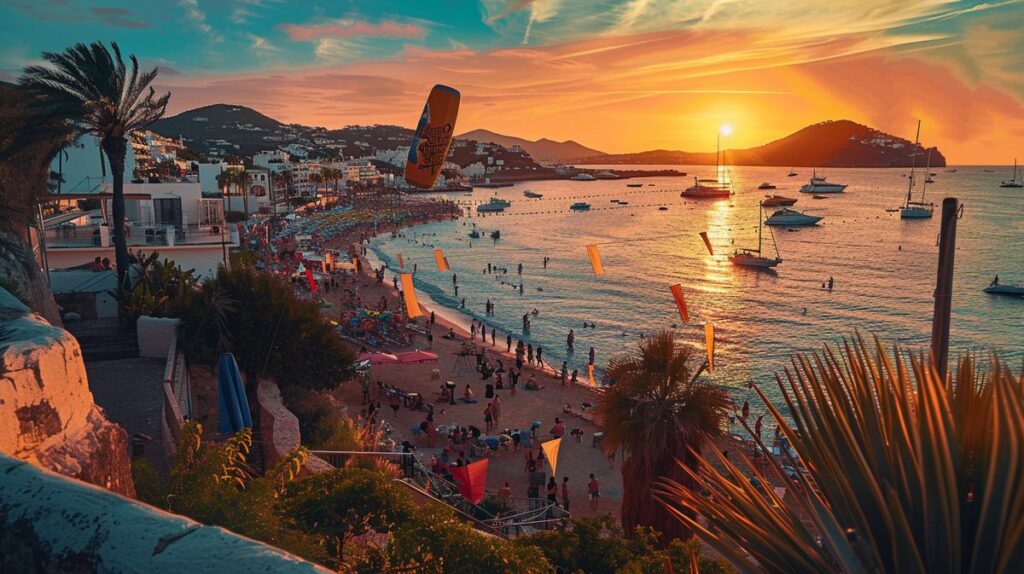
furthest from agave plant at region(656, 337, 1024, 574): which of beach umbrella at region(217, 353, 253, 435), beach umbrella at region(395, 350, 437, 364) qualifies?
beach umbrella at region(395, 350, 437, 364)

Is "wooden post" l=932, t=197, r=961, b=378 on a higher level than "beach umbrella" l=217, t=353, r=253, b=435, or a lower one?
higher

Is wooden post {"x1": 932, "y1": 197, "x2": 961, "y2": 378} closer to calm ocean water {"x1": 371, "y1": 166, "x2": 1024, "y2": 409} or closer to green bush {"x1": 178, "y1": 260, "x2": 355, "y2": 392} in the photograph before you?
calm ocean water {"x1": 371, "y1": 166, "x2": 1024, "y2": 409}

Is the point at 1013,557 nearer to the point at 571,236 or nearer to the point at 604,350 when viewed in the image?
Result: the point at 604,350

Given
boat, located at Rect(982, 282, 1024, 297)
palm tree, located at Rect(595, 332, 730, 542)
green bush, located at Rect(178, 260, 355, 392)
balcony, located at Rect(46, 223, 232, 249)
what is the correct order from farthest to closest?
boat, located at Rect(982, 282, 1024, 297)
balcony, located at Rect(46, 223, 232, 249)
green bush, located at Rect(178, 260, 355, 392)
palm tree, located at Rect(595, 332, 730, 542)

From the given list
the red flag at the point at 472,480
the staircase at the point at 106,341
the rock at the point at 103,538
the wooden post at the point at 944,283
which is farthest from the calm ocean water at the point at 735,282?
the rock at the point at 103,538

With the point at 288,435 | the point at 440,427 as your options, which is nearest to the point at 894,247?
the point at 440,427

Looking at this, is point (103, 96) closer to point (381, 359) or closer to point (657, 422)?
point (381, 359)

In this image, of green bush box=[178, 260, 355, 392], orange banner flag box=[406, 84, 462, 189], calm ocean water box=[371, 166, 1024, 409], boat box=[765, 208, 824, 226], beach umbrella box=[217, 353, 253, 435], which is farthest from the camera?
boat box=[765, 208, 824, 226]
